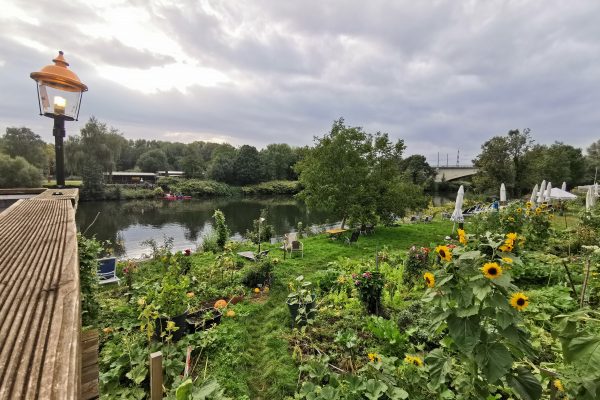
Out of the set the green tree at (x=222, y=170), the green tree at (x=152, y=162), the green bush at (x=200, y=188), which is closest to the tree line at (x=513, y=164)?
the green bush at (x=200, y=188)

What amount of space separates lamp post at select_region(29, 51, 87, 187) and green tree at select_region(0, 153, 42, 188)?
33.9m

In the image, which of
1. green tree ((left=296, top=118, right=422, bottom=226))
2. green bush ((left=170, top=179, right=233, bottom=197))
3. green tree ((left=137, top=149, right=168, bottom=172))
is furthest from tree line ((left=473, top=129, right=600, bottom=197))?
green tree ((left=137, top=149, right=168, bottom=172))

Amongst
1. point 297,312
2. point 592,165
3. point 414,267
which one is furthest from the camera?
point 592,165

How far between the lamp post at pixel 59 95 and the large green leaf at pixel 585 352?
4907 mm

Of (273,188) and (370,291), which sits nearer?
(370,291)

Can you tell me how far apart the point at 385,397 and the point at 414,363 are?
46 cm

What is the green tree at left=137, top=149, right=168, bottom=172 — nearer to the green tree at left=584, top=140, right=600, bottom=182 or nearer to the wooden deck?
the wooden deck

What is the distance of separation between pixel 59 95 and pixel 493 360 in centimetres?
509

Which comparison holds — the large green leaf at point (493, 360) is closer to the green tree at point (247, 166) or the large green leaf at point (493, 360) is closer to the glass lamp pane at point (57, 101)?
the glass lamp pane at point (57, 101)

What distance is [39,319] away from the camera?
74 centimetres

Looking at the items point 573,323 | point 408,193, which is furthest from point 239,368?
point 408,193

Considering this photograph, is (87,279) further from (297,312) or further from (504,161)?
(504,161)

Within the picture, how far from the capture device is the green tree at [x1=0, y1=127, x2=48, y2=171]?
118ft

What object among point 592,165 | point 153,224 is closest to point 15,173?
point 153,224
